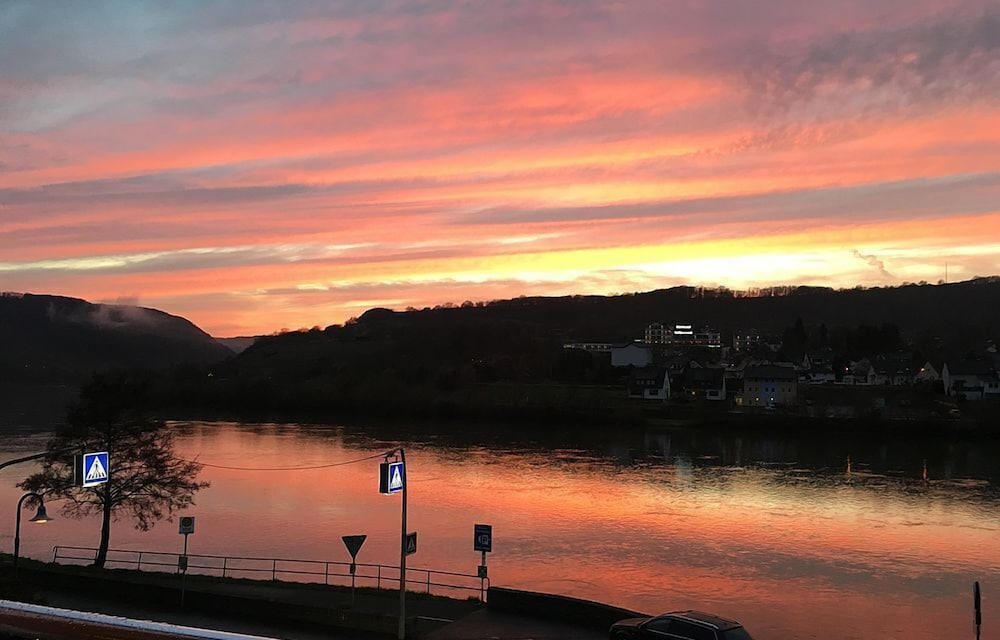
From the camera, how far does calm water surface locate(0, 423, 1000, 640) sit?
78.0 ft

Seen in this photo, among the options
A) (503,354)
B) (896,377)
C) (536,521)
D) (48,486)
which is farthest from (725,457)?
(503,354)

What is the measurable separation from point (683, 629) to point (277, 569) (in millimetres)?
16518

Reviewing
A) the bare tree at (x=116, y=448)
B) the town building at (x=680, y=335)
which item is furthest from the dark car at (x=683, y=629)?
the town building at (x=680, y=335)

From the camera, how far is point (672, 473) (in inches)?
1923

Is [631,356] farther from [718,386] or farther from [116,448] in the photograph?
[116,448]

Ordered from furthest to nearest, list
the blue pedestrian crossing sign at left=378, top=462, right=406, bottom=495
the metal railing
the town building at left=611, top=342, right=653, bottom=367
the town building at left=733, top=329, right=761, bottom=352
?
the town building at left=733, top=329, right=761, bottom=352, the town building at left=611, top=342, right=653, bottom=367, the metal railing, the blue pedestrian crossing sign at left=378, top=462, right=406, bottom=495

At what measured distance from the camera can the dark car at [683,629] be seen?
1246 cm

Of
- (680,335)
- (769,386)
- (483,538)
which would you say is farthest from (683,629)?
(680,335)

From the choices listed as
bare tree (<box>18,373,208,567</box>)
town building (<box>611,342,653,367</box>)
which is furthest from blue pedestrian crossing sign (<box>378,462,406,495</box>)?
town building (<box>611,342,653,367</box>)

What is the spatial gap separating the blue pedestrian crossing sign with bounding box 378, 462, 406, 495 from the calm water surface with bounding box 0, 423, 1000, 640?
8.00m

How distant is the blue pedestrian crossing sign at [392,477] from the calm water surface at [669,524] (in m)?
8.00

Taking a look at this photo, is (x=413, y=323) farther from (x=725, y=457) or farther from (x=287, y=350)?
(x=725, y=457)

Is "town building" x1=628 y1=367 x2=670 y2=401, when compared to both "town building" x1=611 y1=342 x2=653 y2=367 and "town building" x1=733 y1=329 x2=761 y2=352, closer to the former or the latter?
"town building" x1=611 y1=342 x2=653 y2=367

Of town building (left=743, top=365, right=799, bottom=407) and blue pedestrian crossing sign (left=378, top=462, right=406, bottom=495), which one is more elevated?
town building (left=743, top=365, right=799, bottom=407)
